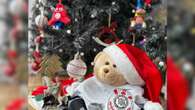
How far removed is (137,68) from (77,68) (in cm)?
25

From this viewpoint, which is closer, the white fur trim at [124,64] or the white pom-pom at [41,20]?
the white fur trim at [124,64]

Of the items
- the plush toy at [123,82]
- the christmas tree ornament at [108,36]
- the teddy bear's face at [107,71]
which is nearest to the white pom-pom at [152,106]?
the plush toy at [123,82]

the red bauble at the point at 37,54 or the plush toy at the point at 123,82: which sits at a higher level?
the red bauble at the point at 37,54

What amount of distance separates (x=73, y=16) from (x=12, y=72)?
0.32 m

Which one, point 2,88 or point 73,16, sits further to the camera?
point 73,16

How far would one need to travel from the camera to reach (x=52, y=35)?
166 centimetres

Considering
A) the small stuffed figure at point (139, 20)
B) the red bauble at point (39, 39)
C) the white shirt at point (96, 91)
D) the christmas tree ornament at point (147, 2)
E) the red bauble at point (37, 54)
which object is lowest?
the white shirt at point (96, 91)

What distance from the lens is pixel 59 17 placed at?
1600 millimetres

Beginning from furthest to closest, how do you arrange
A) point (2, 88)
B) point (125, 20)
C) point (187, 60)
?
point (125, 20)
point (2, 88)
point (187, 60)

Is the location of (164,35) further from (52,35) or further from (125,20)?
(52,35)

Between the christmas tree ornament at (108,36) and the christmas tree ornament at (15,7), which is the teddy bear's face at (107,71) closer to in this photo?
the christmas tree ornament at (108,36)

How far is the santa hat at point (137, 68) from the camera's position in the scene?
1.53 m

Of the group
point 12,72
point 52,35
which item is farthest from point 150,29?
point 12,72

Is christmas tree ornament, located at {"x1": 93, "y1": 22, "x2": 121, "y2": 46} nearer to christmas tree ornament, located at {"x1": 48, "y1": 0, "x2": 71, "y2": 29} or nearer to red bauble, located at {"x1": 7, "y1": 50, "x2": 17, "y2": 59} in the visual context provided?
christmas tree ornament, located at {"x1": 48, "y1": 0, "x2": 71, "y2": 29}
